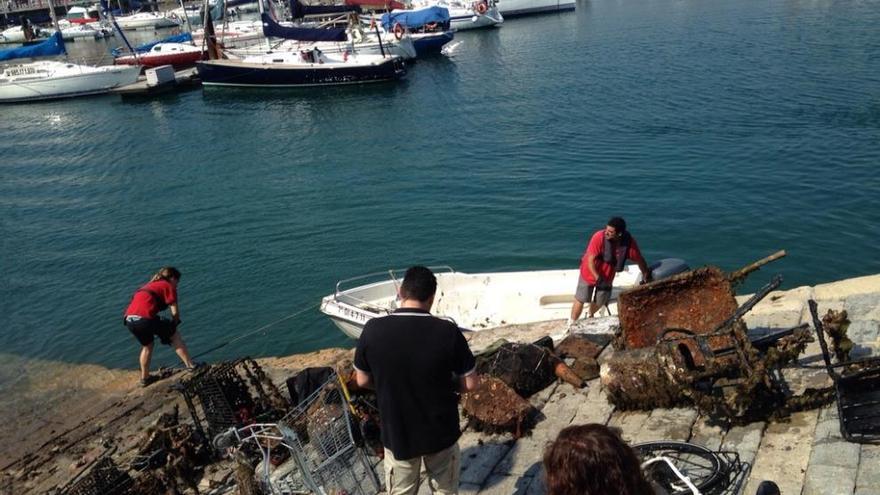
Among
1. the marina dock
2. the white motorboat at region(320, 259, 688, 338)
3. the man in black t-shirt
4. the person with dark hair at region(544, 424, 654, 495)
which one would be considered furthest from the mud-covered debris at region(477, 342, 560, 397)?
the marina dock

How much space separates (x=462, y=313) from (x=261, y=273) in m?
6.52

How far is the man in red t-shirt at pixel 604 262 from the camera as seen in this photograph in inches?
341

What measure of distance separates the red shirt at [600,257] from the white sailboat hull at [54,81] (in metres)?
43.1

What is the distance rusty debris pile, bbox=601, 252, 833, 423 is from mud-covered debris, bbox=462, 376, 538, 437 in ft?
2.46

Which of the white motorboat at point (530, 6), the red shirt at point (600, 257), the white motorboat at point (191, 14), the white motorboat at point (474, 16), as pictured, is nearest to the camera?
the red shirt at point (600, 257)

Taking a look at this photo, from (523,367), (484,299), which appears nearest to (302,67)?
(484,299)

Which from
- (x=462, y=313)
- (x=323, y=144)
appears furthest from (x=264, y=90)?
(x=462, y=313)

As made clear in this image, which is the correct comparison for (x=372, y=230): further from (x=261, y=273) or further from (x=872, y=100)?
(x=872, y=100)

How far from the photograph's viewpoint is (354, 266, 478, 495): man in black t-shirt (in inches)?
161

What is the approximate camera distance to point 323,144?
28.5m

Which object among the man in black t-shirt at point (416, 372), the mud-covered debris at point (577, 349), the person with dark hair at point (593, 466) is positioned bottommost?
the mud-covered debris at point (577, 349)

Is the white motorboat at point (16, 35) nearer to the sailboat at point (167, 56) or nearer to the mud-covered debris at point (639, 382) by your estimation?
the sailboat at point (167, 56)

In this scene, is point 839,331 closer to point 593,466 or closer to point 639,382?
point 639,382

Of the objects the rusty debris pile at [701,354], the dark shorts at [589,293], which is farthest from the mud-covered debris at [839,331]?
the dark shorts at [589,293]
